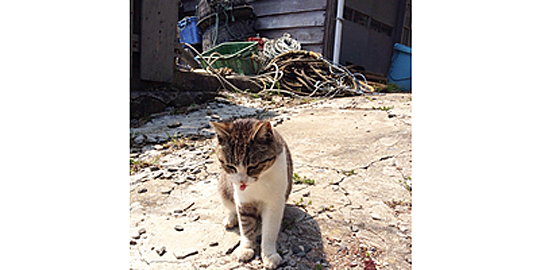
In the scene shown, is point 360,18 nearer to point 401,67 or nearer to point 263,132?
point 401,67

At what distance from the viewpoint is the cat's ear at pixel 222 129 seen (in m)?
1.55

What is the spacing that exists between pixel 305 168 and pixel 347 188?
0.46 meters

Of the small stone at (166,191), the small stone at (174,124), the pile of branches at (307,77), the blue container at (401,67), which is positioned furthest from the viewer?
the blue container at (401,67)

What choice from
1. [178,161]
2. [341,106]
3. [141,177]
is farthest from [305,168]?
[341,106]

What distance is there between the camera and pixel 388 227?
5.79 ft

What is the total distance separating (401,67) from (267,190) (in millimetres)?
7144

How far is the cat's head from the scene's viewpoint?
1.48 metres

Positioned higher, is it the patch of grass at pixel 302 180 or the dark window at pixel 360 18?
the dark window at pixel 360 18

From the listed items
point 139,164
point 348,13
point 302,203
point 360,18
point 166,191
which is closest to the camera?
point 302,203

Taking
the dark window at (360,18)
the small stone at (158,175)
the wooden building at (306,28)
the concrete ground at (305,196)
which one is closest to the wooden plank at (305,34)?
the wooden building at (306,28)

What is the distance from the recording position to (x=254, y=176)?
1.50 m

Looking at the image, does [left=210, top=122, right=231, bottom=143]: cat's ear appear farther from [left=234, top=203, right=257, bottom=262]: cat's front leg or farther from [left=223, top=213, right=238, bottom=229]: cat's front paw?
[left=223, top=213, right=238, bottom=229]: cat's front paw

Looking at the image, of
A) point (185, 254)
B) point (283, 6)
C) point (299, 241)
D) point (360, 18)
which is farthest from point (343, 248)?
point (360, 18)

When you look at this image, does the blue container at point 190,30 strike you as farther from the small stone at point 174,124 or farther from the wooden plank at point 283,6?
the small stone at point 174,124
